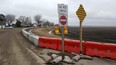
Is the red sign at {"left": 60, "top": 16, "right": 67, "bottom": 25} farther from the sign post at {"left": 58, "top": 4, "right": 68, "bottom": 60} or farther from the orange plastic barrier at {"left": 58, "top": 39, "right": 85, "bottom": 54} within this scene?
the orange plastic barrier at {"left": 58, "top": 39, "right": 85, "bottom": 54}

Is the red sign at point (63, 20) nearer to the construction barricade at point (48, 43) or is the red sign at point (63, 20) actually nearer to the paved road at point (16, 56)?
the paved road at point (16, 56)

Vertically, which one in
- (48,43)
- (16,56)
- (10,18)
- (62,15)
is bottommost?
(10,18)

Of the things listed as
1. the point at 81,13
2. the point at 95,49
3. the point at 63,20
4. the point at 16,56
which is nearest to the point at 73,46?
the point at 95,49

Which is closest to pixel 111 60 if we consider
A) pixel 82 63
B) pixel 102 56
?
pixel 102 56

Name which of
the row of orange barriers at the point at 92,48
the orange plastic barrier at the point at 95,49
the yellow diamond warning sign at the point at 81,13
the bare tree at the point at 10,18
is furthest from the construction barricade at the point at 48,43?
the bare tree at the point at 10,18

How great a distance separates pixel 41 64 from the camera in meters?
11.5

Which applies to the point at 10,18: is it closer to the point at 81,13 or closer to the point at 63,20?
the point at 81,13

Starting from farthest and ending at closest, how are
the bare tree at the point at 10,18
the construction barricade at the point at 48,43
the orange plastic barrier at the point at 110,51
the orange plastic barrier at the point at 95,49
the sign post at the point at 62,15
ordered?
the bare tree at the point at 10,18
the construction barricade at the point at 48,43
the orange plastic barrier at the point at 95,49
the orange plastic barrier at the point at 110,51
the sign post at the point at 62,15

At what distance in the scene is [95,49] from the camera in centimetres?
1360

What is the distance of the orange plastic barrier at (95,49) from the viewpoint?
1323 cm

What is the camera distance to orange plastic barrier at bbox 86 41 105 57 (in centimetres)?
1323

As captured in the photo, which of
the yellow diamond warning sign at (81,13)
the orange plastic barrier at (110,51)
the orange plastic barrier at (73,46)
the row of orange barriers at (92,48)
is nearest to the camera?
the orange plastic barrier at (110,51)

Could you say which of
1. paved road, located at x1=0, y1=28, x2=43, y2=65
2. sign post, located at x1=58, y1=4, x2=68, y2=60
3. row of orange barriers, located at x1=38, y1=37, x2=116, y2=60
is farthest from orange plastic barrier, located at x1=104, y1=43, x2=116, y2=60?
paved road, located at x1=0, y1=28, x2=43, y2=65

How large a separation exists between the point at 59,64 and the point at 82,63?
1.23 m
